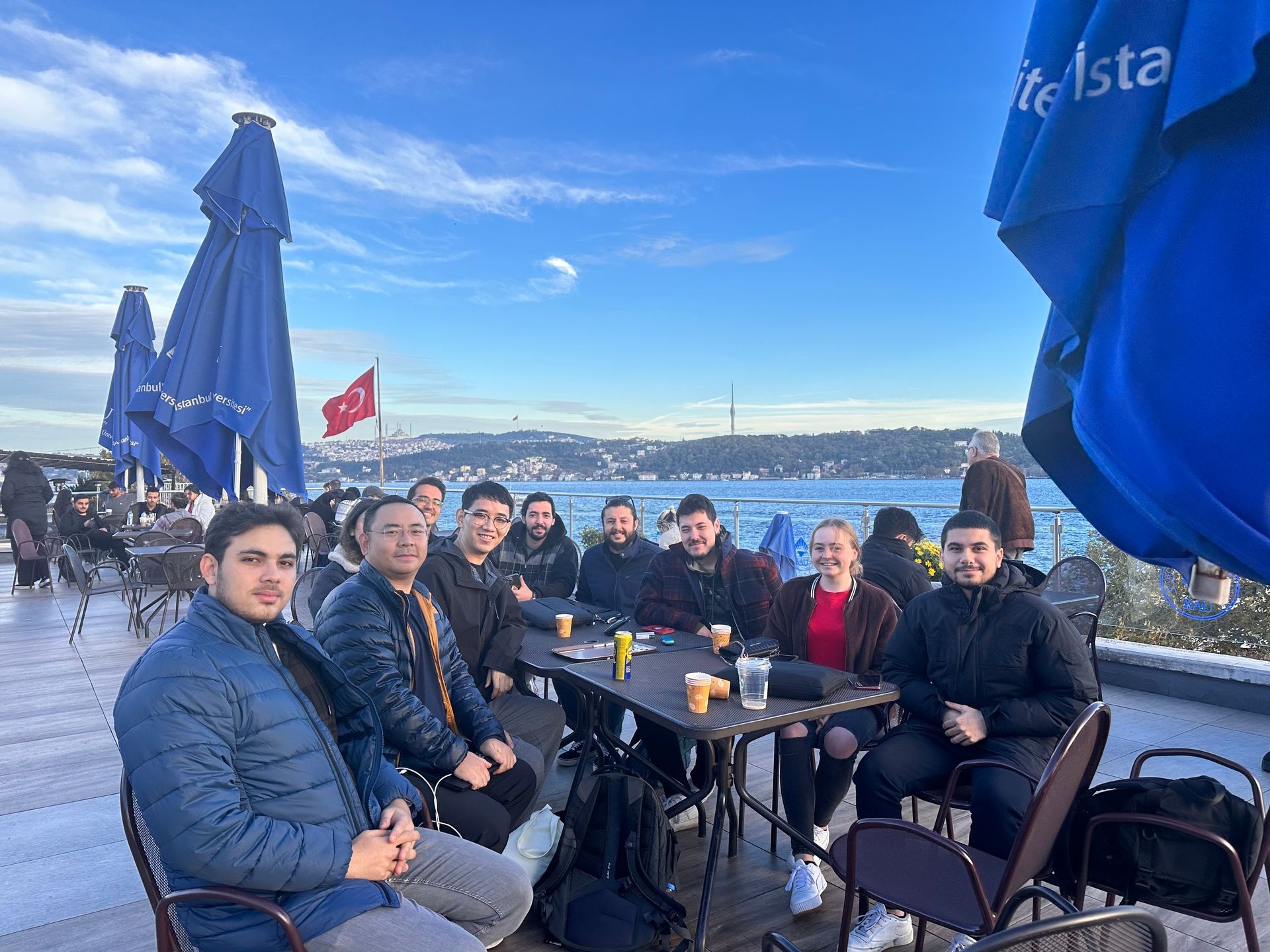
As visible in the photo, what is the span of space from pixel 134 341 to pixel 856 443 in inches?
509

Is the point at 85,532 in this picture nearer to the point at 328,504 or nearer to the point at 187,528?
the point at 187,528

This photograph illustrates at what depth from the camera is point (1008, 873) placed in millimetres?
1627

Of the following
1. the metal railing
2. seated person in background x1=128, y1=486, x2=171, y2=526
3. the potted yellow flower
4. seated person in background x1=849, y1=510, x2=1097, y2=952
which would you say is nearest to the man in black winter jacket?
seated person in background x1=849, y1=510, x2=1097, y2=952

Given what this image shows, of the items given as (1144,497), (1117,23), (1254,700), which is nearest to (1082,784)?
(1144,497)

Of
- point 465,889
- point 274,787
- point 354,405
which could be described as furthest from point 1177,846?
point 354,405

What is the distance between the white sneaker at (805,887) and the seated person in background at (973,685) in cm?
20

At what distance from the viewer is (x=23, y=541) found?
8773 millimetres

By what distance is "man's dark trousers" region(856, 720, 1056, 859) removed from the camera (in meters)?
2.21

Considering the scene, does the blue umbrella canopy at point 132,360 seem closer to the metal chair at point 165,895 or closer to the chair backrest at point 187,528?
the chair backrest at point 187,528

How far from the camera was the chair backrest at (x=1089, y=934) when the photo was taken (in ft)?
2.86

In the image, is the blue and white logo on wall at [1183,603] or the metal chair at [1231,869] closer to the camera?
the metal chair at [1231,869]

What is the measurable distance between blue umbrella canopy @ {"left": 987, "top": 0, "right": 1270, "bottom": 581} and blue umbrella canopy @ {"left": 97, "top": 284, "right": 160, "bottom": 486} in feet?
37.1

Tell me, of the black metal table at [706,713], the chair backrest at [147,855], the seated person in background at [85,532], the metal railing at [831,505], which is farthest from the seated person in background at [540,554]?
the seated person in background at [85,532]

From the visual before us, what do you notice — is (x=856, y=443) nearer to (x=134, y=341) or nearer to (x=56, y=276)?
(x=134, y=341)
